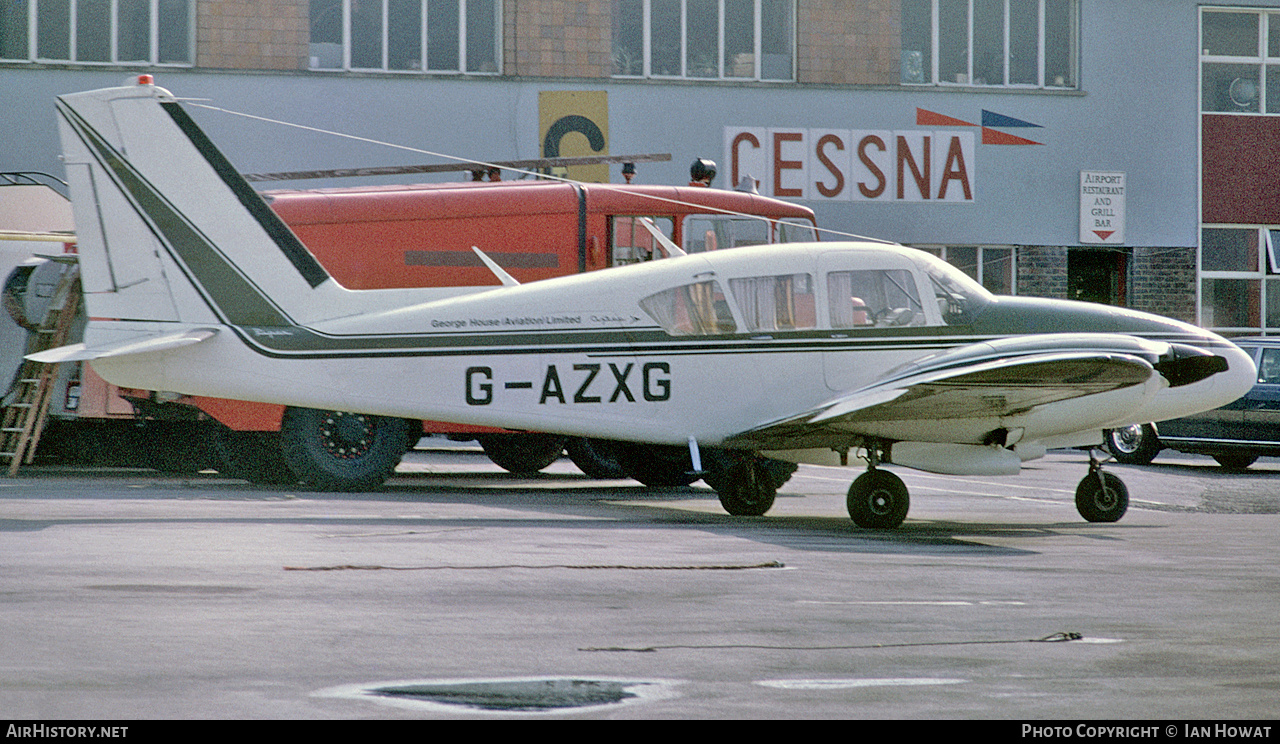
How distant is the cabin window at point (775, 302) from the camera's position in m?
12.0

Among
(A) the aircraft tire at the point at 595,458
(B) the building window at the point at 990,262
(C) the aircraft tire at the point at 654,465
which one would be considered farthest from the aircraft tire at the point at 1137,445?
(A) the aircraft tire at the point at 595,458

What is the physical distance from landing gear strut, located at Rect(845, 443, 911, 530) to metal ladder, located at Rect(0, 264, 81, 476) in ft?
28.5

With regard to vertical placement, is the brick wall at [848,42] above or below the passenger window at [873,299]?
above

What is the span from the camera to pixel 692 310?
12117mm

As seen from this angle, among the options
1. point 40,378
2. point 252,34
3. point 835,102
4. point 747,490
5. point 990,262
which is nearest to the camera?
point 747,490

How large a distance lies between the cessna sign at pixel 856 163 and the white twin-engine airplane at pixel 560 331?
14772 mm

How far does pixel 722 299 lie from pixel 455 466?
802cm

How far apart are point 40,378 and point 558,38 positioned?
1346 centimetres

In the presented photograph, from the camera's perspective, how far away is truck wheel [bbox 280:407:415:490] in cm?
1331

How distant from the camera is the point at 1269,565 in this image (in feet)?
31.7

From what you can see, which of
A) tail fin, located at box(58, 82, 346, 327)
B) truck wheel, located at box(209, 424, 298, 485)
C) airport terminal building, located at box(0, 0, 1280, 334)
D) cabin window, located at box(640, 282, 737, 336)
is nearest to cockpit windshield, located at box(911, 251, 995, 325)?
cabin window, located at box(640, 282, 737, 336)

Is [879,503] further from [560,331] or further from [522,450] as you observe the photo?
[522,450]

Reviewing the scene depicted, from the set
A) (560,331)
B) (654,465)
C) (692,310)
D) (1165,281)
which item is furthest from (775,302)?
(1165,281)

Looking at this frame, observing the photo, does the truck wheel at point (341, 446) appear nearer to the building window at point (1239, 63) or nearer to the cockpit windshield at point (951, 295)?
the cockpit windshield at point (951, 295)
